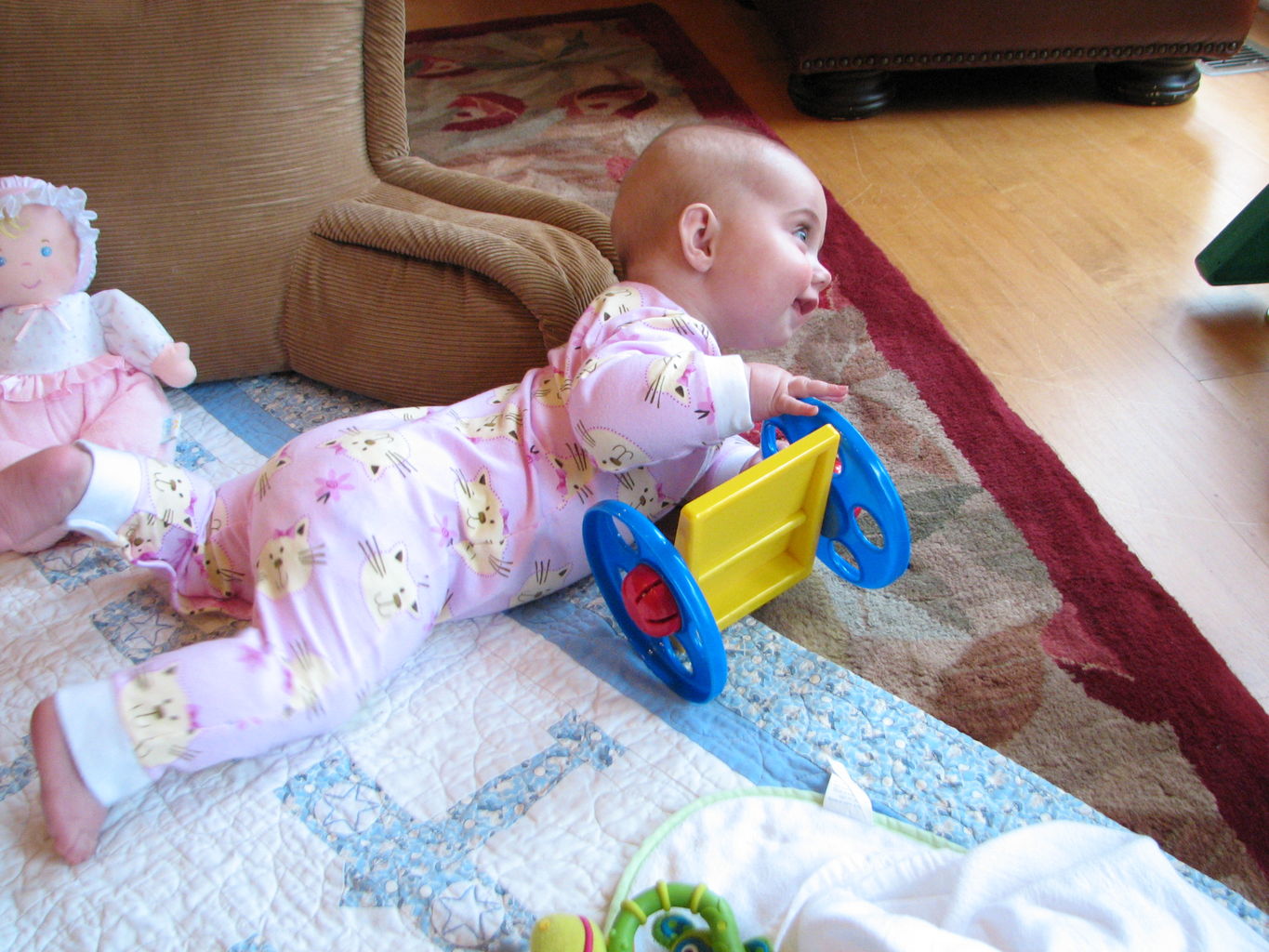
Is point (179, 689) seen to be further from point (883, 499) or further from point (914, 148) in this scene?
point (914, 148)

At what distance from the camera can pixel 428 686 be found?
36.6 inches

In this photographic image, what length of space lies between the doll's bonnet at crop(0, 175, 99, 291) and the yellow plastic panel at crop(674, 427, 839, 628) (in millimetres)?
799

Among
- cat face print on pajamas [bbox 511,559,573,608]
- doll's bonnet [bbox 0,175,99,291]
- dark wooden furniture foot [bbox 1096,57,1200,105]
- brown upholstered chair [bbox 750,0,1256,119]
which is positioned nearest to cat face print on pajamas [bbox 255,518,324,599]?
cat face print on pajamas [bbox 511,559,573,608]

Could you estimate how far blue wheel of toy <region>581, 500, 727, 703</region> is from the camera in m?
0.82

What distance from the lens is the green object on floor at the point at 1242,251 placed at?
4.52 feet

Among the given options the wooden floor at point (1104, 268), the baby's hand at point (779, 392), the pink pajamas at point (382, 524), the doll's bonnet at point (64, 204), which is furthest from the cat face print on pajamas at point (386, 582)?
the wooden floor at point (1104, 268)

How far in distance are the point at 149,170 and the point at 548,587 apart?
74 cm

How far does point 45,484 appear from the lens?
921 mm

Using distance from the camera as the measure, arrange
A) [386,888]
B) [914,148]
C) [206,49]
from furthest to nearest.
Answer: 1. [914,148]
2. [206,49]
3. [386,888]

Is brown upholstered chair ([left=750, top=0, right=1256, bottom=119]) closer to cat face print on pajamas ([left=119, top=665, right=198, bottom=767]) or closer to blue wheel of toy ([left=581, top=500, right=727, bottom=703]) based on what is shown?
blue wheel of toy ([left=581, top=500, right=727, bottom=703])

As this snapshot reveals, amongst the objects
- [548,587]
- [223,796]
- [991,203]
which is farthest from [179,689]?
[991,203]

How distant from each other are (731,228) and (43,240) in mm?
771

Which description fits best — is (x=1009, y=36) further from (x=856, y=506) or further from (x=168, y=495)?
(x=168, y=495)

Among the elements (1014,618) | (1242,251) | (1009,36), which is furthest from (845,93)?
(1014,618)
